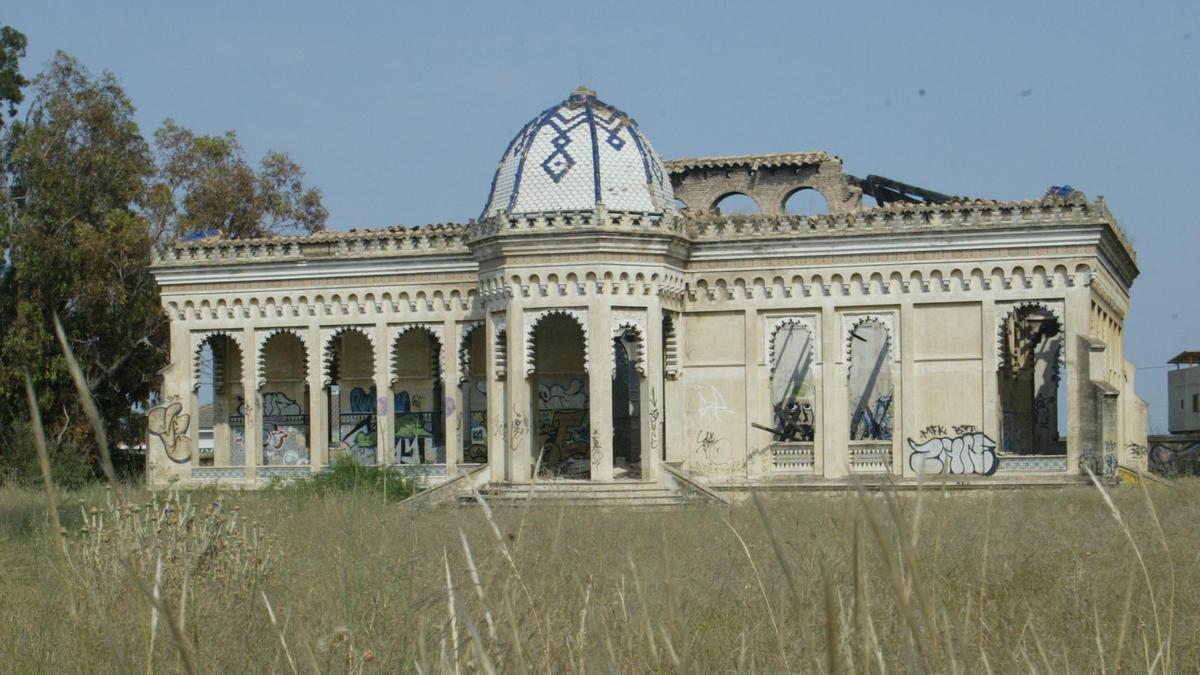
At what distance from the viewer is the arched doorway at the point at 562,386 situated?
29.7 metres

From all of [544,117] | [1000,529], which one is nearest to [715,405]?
[544,117]

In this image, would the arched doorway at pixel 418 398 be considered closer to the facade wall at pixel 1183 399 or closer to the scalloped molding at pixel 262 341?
the scalloped molding at pixel 262 341

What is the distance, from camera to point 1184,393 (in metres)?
63.5

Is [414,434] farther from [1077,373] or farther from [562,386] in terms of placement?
[1077,373]

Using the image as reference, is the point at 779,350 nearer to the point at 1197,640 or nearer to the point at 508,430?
the point at 508,430

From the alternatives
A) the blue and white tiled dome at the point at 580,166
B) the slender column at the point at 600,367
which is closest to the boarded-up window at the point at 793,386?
the blue and white tiled dome at the point at 580,166

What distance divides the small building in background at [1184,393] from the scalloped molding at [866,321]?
38.7 metres

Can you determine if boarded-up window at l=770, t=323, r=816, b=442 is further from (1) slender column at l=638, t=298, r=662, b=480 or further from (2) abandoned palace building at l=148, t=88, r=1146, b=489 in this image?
(1) slender column at l=638, t=298, r=662, b=480

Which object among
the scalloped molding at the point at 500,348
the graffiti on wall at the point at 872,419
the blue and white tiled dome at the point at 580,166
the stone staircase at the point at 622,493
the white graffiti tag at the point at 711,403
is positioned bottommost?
the stone staircase at the point at 622,493

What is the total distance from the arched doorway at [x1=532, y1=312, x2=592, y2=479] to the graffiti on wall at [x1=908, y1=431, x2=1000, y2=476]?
275 inches

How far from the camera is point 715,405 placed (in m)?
28.1

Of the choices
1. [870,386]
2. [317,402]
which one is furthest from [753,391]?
[317,402]

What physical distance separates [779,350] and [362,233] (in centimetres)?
983

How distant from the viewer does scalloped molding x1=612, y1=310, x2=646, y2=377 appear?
1027 inches
